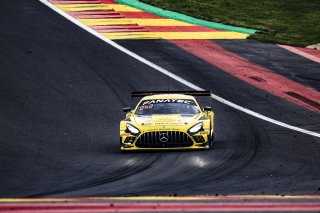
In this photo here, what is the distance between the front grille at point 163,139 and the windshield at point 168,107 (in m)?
1.18

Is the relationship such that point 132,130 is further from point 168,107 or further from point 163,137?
point 168,107

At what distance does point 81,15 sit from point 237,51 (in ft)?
25.4

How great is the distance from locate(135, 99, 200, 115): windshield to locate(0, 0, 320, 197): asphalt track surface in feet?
3.23

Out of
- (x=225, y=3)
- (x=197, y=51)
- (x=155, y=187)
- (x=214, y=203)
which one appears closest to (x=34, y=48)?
(x=197, y=51)

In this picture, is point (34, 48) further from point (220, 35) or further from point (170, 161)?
point (170, 161)

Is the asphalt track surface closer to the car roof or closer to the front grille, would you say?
the front grille

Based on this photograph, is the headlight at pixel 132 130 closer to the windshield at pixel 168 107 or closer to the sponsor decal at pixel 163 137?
the sponsor decal at pixel 163 137

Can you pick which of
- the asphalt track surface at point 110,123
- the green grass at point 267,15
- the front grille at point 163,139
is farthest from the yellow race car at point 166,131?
the green grass at point 267,15

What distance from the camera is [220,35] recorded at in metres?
38.2

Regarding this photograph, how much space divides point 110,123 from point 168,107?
9.98ft

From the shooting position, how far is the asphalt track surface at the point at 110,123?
681 inches

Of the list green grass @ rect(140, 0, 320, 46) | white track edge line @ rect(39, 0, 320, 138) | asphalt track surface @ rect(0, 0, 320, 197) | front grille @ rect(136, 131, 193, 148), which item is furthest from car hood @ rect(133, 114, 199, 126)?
green grass @ rect(140, 0, 320, 46)

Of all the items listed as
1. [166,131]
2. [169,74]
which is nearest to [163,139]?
[166,131]

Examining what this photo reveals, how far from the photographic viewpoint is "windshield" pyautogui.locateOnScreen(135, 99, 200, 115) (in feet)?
72.9
